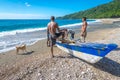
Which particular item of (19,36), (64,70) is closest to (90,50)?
(64,70)

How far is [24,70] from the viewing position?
25.1 ft

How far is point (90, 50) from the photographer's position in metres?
7.66

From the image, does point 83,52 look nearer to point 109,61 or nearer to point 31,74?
point 109,61

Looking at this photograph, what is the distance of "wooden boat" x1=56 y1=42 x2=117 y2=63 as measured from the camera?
7.03 metres

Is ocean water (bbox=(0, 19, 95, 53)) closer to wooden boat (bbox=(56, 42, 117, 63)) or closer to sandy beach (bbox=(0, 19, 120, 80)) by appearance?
sandy beach (bbox=(0, 19, 120, 80))

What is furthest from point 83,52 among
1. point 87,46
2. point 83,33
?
point 83,33

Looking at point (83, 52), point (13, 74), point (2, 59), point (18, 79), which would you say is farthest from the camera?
point (2, 59)

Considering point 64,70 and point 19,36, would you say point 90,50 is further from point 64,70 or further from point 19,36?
point 19,36

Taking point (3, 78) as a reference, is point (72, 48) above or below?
above

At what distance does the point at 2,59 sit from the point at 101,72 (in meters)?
5.63

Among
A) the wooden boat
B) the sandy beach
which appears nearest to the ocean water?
the sandy beach

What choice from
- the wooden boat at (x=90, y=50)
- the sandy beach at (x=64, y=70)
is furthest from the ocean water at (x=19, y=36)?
the wooden boat at (x=90, y=50)

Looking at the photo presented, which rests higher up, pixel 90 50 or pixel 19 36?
pixel 90 50

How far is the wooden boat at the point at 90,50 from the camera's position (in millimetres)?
7031
